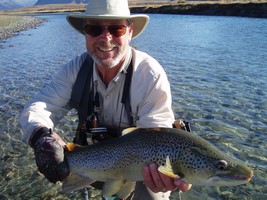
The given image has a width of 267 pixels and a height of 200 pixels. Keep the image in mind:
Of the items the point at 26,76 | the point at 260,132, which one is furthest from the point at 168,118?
the point at 26,76

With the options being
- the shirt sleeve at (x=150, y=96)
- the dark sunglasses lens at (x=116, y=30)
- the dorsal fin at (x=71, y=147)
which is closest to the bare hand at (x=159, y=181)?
the shirt sleeve at (x=150, y=96)

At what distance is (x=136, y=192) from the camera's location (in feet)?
12.9

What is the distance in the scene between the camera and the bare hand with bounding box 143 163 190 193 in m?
3.15

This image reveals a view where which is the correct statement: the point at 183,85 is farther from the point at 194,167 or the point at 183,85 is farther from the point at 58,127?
the point at 194,167

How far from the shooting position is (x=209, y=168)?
10.2 ft

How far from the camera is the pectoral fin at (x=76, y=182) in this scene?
371cm

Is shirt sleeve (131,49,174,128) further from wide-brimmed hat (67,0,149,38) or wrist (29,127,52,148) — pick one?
wrist (29,127,52,148)

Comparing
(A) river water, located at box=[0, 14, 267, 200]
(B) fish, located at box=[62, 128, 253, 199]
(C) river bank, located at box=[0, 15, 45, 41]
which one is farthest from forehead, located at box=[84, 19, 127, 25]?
(C) river bank, located at box=[0, 15, 45, 41]

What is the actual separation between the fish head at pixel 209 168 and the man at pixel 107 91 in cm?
61

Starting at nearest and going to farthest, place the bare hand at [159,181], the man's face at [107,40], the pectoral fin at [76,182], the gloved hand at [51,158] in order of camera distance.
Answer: the bare hand at [159,181]
the gloved hand at [51,158]
the pectoral fin at [76,182]
the man's face at [107,40]

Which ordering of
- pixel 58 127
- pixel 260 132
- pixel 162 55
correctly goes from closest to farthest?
pixel 260 132
pixel 58 127
pixel 162 55

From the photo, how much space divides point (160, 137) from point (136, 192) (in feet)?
3.13

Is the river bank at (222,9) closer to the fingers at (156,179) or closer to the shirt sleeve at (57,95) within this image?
the shirt sleeve at (57,95)

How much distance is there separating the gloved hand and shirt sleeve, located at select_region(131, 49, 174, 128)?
3.01ft
